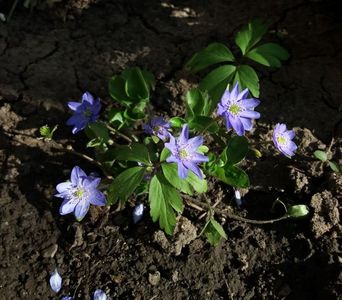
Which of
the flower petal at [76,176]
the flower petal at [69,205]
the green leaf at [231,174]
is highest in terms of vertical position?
the green leaf at [231,174]

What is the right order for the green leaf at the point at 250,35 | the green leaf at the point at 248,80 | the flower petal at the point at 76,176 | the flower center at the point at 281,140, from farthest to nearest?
the green leaf at the point at 250,35 < the green leaf at the point at 248,80 < the flower center at the point at 281,140 < the flower petal at the point at 76,176

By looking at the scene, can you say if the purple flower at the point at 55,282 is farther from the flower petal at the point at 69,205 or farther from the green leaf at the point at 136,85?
the green leaf at the point at 136,85

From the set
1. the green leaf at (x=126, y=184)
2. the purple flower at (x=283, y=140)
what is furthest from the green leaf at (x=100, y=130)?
the purple flower at (x=283, y=140)

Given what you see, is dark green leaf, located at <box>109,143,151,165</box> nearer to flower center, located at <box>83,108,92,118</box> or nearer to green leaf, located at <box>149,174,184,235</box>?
green leaf, located at <box>149,174,184,235</box>

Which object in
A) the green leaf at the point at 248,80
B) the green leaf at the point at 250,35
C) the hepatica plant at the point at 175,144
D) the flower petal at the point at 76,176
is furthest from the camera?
the green leaf at the point at 250,35

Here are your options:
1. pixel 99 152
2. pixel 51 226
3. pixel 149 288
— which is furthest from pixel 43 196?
pixel 149 288

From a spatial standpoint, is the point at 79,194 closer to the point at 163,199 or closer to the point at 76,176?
the point at 76,176

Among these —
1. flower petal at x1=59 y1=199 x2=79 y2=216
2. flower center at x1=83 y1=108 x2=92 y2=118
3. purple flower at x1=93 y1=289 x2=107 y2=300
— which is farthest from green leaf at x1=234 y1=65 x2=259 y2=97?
purple flower at x1=93 y1=289 x2=107 y2=300

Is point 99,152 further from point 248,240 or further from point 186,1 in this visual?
point 186,1
